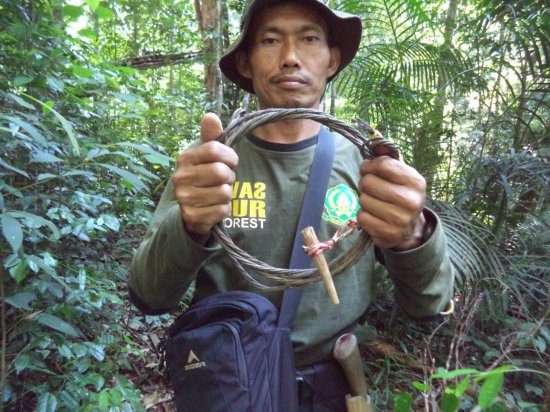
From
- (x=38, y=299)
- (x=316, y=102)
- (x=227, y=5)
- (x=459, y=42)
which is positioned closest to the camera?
(x=316, y=102)

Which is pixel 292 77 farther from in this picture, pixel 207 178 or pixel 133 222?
pixel 133 222

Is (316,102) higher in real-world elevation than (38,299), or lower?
higher

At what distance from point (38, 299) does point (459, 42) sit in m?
4.22

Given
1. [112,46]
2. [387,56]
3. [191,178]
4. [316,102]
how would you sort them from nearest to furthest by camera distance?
[191,178] < [316,102] < [387,56] < [112,46]

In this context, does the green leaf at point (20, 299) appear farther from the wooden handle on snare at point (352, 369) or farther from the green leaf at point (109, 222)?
the wooden handle on snare at point (352, 369)

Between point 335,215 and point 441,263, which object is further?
point 335,215

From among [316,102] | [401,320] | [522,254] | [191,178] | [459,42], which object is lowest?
[401,320]

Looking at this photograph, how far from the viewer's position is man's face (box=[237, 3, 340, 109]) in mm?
1536

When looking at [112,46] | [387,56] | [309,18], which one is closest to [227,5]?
[112,46]

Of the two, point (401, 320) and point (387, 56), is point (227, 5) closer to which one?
point (387, 56)

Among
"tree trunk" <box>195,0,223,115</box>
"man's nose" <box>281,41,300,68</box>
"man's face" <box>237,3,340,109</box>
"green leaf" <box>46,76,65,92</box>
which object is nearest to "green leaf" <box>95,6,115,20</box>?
"green leaf" <box>46,76,65,92</box>

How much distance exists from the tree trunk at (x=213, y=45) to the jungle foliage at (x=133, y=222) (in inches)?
Result: 39.9

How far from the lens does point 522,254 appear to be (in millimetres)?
2852

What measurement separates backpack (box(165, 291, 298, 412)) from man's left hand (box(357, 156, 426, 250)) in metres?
0.47
